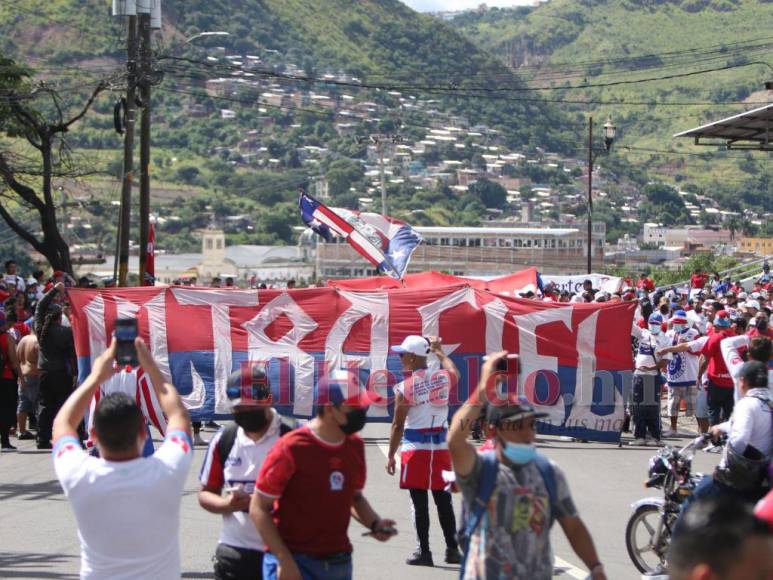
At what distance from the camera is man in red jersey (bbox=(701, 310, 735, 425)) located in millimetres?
15633

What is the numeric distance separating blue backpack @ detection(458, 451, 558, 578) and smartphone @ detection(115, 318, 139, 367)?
4.97 feet

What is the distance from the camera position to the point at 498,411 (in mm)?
5477

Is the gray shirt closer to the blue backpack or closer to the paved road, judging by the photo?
the blue backpack

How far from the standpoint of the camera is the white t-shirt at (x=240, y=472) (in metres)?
6.16

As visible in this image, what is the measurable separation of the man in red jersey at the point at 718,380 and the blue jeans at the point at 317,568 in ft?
35.1

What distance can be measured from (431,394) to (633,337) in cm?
839

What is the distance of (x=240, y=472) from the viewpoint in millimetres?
6289

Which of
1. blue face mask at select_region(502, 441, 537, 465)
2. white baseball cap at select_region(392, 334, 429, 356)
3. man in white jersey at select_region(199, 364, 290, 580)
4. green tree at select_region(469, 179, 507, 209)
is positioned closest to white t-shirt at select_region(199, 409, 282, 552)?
man in white jersey at select_region(199, 364, 290, 580)

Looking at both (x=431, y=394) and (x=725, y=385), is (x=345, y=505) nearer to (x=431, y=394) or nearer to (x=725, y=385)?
(x=431, y=394)

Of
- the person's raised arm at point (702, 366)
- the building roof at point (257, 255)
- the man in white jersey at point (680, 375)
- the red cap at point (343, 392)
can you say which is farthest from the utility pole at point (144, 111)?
the building roof at point (257, 255)

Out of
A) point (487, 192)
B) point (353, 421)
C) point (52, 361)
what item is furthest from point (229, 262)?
point (353, 421)

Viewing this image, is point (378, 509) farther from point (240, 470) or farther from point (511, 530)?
point (511, 530)

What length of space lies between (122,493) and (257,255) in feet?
498

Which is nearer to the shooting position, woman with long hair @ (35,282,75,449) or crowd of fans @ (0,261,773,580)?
crowd of fans @ (0,261,773,580)
